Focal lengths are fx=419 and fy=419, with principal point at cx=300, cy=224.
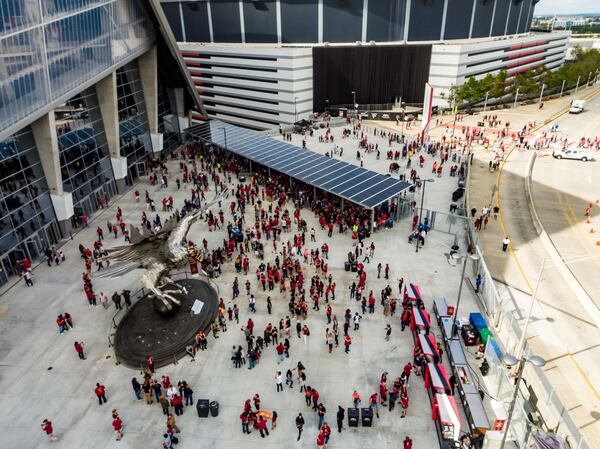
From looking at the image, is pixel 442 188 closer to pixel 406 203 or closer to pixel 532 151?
pixel 406 203

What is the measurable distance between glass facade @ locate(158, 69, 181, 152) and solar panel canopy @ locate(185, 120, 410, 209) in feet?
10.3

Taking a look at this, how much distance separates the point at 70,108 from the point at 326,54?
49.4m

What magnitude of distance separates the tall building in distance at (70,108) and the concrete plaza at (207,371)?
5114 millimetres

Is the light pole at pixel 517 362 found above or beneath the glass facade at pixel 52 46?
beneath

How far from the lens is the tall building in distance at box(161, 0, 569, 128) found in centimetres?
7300

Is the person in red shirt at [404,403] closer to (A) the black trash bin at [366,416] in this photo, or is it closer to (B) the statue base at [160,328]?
(A) the black trash bin at [366,416]

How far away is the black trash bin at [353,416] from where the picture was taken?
1748 cm

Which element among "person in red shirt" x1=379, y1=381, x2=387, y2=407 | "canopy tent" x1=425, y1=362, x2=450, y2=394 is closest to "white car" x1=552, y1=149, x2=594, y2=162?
"canopy tent" x1=425, y1=362, x2=450, y2=394

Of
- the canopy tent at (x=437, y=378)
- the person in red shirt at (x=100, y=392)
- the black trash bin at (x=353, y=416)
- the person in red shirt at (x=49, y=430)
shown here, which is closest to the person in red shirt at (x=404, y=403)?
the canopy tent at (x=437, y=378)

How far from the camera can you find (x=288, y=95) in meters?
71.4

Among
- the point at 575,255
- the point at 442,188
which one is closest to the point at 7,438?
the point at 575,255

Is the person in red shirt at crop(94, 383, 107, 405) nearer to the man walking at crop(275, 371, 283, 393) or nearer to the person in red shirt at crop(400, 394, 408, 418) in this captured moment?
the man walking at crop(275, 371, 283, 393)

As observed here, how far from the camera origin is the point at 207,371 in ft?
67.4

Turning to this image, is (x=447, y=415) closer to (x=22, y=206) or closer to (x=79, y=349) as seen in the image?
(x=79, y=349)
